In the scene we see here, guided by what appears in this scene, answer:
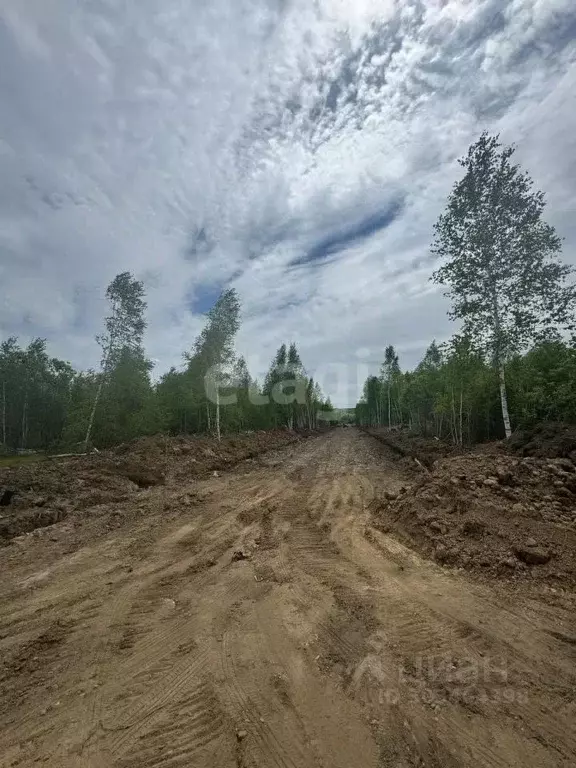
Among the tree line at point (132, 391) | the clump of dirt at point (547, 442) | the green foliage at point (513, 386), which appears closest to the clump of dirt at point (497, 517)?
the clump of dirt at point (547, 442)

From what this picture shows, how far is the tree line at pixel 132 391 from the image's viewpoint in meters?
23.5

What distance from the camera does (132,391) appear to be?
25.6 metres

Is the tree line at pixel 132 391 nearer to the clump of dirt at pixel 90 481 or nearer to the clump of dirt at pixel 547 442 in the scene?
the clump of dirt at pixel 90 481

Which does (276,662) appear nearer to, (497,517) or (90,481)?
(497,517)

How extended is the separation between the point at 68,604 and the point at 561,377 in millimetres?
16120

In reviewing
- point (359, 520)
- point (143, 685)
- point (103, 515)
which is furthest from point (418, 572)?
point (103, 515)

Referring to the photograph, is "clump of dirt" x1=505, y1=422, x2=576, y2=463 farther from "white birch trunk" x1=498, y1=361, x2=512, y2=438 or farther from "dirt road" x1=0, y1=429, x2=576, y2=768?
"dirt road" x1=0, y1=429, x2=576, y2=768

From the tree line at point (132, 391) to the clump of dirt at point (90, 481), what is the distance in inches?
337

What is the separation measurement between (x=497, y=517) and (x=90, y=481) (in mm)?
9983

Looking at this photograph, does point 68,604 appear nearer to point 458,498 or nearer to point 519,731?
point 519,731

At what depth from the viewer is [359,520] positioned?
7.55 metres

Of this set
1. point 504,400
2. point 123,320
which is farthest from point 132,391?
point 504,400

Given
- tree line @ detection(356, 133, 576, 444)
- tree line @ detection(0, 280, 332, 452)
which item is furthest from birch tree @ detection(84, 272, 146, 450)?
tree line @ detection(356, 133, 576, 444)

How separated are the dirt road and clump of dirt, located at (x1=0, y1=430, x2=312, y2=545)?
6.66ft
